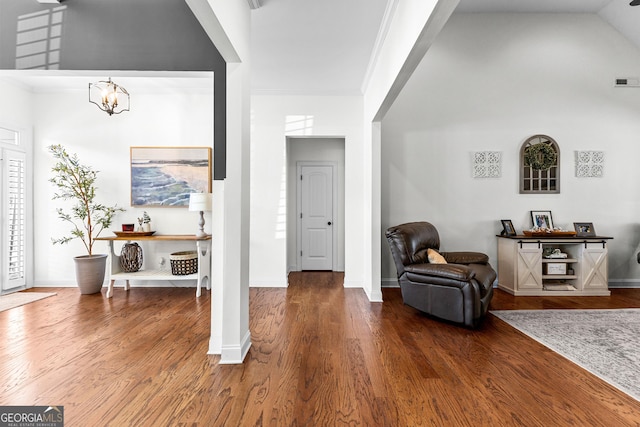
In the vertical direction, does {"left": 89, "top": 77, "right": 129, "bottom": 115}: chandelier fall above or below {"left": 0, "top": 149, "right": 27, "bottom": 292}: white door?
above

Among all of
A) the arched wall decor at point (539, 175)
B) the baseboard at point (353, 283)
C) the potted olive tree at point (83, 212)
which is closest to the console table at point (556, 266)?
the arched wall decor at point (539, 175)

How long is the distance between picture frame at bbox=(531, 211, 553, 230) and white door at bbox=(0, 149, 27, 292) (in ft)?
24.6

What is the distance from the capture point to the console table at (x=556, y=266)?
468 cm

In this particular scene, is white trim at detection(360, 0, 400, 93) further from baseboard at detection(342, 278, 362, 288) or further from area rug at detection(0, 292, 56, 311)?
area rug at detection(0, 292, 56, 311)

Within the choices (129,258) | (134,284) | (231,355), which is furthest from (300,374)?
(134,284)

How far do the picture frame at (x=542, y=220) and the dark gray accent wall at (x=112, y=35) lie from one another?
481 cm

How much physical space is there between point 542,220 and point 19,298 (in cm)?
730

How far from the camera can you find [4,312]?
3902mm

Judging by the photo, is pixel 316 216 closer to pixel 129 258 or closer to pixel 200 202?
pixel 200 202

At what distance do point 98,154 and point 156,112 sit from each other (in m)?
1.08

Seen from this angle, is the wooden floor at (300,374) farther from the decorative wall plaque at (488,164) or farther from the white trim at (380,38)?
the white trim at (380,38)

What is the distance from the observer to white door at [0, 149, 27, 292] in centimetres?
474

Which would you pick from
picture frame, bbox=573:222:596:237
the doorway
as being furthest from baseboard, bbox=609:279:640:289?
the doorway

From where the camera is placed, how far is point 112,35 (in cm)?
288
